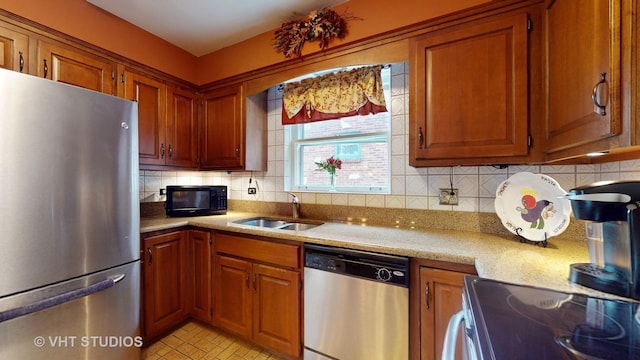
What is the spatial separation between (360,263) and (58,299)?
145 centimetres

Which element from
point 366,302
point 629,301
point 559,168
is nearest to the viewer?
point 629,301

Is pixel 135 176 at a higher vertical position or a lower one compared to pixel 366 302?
higher

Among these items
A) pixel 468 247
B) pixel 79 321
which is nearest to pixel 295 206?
pixel 468 247

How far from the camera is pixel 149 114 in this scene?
6.72 ft

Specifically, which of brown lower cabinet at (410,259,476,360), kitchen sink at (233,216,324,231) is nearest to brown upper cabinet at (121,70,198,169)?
kitchen sink at (233,216,324,231)

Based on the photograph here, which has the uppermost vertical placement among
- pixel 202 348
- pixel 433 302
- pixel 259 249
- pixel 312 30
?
pixel 312 30

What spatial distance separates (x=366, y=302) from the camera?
1.35 m

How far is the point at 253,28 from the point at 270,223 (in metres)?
1.65

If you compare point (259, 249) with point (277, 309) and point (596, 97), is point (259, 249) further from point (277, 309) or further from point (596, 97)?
point (596, 97)

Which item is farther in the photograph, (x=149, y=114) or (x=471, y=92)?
(x=149, y=114)

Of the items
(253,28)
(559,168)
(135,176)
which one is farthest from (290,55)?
(559,168)

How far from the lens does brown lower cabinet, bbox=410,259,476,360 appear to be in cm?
117

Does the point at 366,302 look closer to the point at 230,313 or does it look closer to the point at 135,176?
the point at 230,313

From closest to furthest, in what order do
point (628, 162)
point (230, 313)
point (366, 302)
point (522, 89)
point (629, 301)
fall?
point (629, 301) < point (628, 162) < point (522, 89) < point (366, 302) < point (230, 313)
